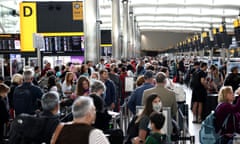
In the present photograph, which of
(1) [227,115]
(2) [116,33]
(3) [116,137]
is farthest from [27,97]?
(2) [116,33]

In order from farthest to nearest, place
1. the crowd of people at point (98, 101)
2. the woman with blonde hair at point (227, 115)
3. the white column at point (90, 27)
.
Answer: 1. the white column at point (90, 27)
2. the woman with blonde hair at point (227, 115)
3. the crowd of people at point (98, 101)

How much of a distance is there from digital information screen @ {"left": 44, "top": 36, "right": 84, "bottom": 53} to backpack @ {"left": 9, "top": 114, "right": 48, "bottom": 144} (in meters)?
14.4

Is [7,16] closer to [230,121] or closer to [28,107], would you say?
[28,107]

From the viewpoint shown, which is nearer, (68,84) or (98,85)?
(98,85)

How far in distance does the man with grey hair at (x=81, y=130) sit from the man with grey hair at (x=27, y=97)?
4.08 meters

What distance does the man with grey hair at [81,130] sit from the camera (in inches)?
153

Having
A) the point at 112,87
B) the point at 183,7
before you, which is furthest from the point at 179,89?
the point at 183,7

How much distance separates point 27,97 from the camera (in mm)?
8117

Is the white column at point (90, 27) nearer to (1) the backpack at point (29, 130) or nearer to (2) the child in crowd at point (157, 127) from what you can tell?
(1) the backpack at point (29, 130)

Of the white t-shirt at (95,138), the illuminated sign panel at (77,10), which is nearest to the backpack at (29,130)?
the white t-shirt at (95,138)

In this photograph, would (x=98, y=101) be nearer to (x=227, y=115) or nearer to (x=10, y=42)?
(x=227, y=115)

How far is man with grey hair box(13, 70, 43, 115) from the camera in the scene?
319 inches

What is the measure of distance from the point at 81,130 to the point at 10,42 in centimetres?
1636

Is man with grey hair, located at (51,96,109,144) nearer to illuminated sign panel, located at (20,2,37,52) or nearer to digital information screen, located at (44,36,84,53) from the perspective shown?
illuminated sign panel, located at (20,2,37,52)
